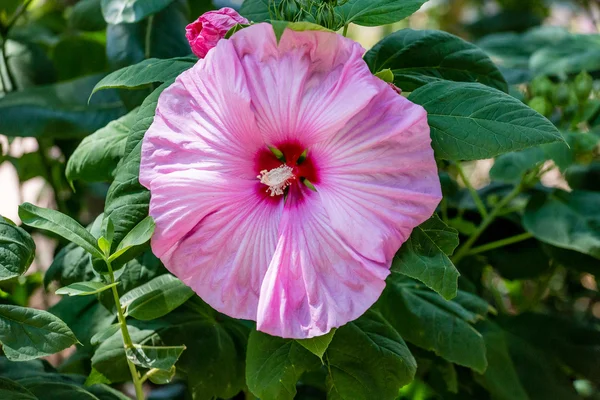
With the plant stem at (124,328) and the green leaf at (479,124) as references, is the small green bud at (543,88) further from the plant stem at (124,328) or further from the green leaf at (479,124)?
the plant stem at (124,328)

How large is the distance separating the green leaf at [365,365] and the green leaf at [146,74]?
292 millimetres

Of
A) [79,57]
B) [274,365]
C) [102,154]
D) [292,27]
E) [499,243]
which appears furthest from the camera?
[79,57]

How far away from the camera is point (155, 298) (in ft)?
2.12

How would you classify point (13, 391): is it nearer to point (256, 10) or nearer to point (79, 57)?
point (256, 10)

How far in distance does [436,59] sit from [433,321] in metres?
0.29

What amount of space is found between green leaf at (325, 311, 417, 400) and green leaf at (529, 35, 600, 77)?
677mm

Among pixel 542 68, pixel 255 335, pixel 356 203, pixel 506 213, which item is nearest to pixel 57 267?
pixel 255 335

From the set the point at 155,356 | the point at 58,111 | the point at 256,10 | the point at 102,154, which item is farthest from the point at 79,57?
the point at 155,356

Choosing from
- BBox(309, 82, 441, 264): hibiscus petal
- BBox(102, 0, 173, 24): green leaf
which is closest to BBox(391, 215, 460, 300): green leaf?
BBox(309, 82, 441, 264): hibiscus petal

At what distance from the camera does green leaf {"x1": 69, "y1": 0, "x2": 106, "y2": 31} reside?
106cm

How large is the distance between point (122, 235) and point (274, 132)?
0.16 meters

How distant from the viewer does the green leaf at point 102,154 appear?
2.44 feet

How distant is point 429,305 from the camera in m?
0.81

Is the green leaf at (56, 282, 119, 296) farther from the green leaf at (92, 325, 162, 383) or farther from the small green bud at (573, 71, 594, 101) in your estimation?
the small green bud at (573, 71, 594, 101)
